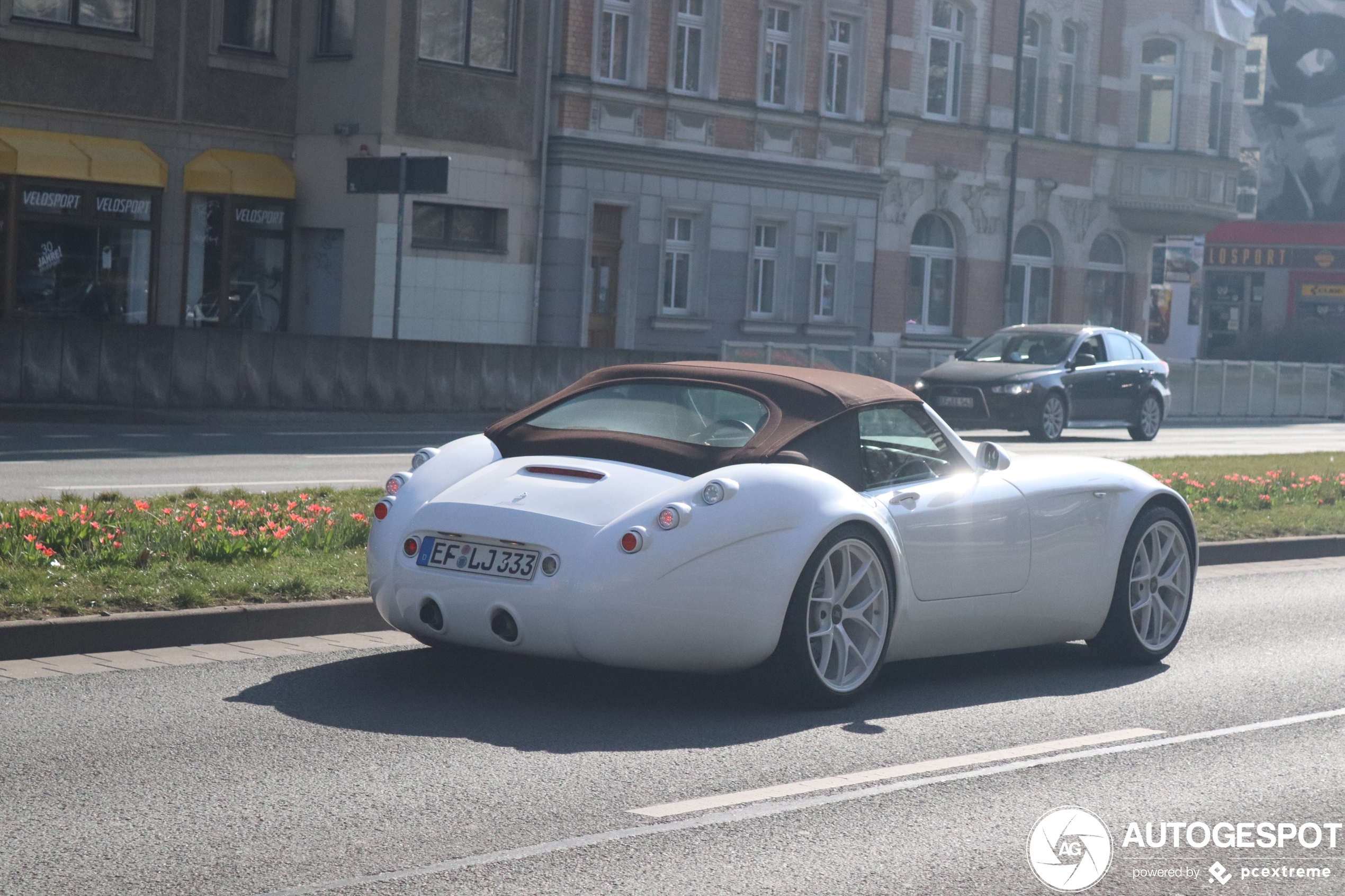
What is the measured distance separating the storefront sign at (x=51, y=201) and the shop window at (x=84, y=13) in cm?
247

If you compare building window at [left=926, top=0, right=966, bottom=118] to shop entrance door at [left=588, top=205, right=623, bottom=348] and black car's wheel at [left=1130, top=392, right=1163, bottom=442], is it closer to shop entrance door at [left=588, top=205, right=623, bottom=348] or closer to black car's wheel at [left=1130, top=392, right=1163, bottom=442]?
shop entrance door at [left=588, top=205, right=623, bottom=348]

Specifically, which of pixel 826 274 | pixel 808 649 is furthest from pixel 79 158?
pixel 808 649

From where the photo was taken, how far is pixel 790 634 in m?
6.80

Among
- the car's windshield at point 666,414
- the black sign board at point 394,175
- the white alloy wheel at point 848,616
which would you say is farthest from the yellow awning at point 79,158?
the white alloy wheel at point 848,616

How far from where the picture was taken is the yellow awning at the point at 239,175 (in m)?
29.3

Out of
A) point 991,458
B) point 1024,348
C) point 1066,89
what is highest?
point 1066,89

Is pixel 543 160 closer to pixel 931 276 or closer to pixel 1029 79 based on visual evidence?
pixel 931 276

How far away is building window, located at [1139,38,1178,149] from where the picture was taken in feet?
149

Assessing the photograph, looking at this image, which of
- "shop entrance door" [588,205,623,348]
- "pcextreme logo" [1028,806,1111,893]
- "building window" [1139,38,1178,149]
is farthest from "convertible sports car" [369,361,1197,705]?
"building window" [1139,38,1178,149]

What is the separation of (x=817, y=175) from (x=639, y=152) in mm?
4888

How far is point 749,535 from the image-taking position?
21.7 ft

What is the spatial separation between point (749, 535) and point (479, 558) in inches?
38.1

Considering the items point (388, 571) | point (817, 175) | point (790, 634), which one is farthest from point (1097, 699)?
point (817, 175)

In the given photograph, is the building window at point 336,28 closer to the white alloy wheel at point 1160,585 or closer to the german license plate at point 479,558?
the white alloy wheel at point 1160,585
